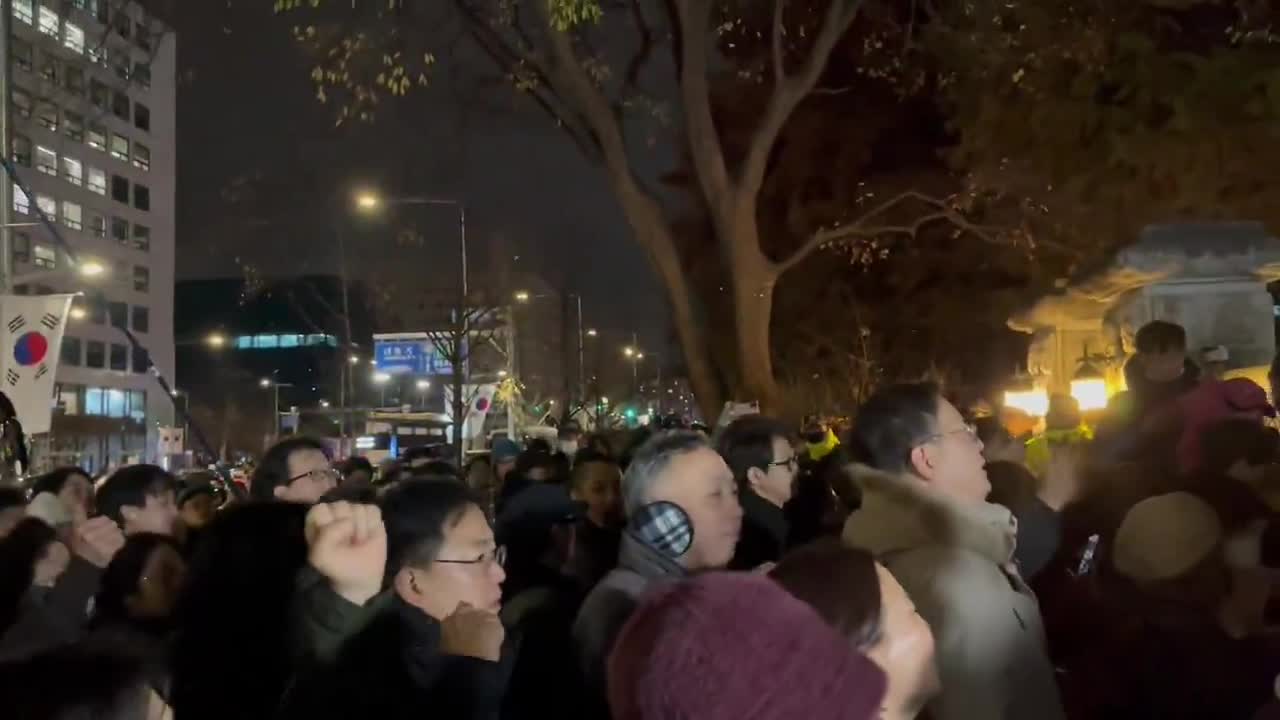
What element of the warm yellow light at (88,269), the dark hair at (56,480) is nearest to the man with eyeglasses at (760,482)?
the dark hair at (56,480)

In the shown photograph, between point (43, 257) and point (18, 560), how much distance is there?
68158mm

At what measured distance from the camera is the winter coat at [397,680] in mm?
2881

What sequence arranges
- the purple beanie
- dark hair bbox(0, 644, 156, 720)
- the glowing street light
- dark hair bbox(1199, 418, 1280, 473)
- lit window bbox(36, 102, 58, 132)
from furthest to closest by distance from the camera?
1. the glowing street light
2. lit window bbox(36, 102, 58, 132)
3. dark hair bbox(1199, 418, 1280, 473)
4. dark hair bbox(0, 644, 156, 720)
5. the purple beanie

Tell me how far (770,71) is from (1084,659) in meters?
17.0

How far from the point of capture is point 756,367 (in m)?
14.8

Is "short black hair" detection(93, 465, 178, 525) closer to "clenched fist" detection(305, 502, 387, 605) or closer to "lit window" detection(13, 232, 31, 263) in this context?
"clenched fist" detection(305, 502, 387, 605)

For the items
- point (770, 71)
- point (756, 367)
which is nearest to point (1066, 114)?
point (756, 367)

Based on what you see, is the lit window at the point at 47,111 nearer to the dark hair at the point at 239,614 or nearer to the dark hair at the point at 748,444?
the dark hair at the point at 748,444

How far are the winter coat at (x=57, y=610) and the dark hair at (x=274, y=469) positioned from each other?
26.3 inches

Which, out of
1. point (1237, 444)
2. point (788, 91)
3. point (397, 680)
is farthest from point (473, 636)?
point (788, 91)

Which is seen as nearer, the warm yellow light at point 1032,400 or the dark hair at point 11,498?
the dark hair at point 11,498

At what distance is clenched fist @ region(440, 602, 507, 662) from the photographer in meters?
2.94

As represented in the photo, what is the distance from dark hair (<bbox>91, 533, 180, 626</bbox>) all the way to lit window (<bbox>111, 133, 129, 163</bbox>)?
7884 centimetres

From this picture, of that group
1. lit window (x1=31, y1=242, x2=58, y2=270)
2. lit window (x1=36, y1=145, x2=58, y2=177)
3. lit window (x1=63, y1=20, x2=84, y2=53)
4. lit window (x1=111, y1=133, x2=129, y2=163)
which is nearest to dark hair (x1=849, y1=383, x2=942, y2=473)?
lit window (x1=63, y1=20, x2=84, y2=53)
